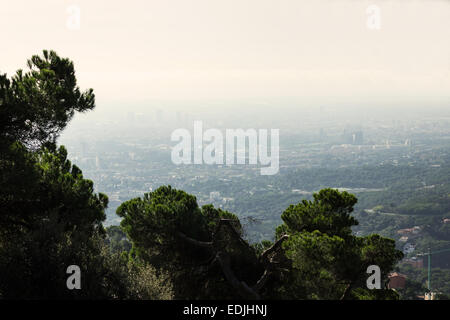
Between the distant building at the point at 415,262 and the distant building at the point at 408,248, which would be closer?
the distant building at the point at 415,262

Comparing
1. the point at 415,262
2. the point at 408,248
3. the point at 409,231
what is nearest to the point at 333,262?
the point at 415,262

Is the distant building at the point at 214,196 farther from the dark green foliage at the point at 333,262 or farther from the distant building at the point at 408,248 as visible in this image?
the dark green foliage at the point at 333,262

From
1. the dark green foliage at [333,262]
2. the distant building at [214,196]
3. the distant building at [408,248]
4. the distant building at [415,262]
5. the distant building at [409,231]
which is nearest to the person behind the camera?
the dark green foliage at [333,262]

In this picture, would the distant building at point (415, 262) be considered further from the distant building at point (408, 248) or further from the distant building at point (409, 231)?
the distant building at point (409, 231)

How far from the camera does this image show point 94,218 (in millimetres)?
6773

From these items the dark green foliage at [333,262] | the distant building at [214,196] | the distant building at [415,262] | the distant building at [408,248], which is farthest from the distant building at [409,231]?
the dark green foliage at [333,262]

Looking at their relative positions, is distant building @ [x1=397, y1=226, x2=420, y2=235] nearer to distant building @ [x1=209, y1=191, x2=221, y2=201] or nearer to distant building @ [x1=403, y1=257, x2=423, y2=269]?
distant building @ [x1=403, y1=257, x2=423, y2=269]

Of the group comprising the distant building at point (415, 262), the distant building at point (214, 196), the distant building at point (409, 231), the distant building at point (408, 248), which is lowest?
the distant building at point (415, 262)

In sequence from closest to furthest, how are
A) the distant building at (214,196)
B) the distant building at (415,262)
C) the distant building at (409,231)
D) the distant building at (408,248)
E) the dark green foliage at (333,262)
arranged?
the dark green foliage at (333,262) → the distant building at (415,262) → the distant building at (408,248) → the distant building at (409,231) → the distant building at (214,196)

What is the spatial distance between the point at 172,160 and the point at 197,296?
9475 centimetres

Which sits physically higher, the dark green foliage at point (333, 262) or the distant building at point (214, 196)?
the dark green foliage at point (333, 262)

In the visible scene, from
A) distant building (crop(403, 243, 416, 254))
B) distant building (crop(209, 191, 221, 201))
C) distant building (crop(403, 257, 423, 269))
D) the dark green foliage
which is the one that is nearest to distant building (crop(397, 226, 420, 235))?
distant building (crop(403, 243, 416, 254))

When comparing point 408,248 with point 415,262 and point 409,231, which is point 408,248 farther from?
point 409,231
